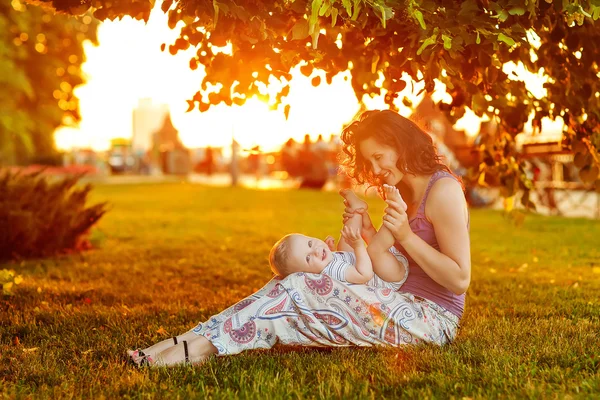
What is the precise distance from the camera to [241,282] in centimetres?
617

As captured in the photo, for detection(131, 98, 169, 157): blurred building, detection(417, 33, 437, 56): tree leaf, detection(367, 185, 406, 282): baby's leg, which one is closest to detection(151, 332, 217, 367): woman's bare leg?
detection(367, 185, 406, 282): baby's leg

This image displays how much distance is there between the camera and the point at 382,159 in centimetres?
343

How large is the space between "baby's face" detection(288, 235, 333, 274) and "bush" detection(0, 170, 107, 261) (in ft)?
15.2

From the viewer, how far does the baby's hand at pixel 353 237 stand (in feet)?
10.7

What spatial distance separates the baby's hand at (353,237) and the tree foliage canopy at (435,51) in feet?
2.85

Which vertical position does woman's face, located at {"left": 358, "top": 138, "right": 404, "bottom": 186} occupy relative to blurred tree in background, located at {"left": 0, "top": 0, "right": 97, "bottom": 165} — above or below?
below

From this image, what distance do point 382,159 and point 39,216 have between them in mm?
5035

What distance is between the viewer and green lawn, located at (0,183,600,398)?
296 centimetres

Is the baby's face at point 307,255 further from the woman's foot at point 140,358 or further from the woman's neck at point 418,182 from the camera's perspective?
the woman's foot at point 140,358

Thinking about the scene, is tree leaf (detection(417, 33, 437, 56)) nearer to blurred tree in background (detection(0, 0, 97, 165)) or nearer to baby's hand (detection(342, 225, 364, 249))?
baby's hand (detection(342, 225, 364, 249))

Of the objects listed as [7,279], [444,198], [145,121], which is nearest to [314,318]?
[444,198]

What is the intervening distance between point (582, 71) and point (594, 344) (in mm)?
1645

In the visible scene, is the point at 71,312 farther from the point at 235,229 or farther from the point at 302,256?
the point at 235,229

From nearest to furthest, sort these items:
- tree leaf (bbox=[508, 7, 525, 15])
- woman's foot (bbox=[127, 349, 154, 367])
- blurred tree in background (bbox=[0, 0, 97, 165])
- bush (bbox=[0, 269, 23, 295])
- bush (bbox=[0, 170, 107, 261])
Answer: tree leaf (bbox=[508, 7, 525, 15]) < woman's foot (bbox=[127, 349, 154, 367]) < bush (bbox=[0, 269, 23, 295]) < bush (bbox=[0, 170, 107, 261]) < blurred tree in background (bbox=[0, 0, 97, 165])
